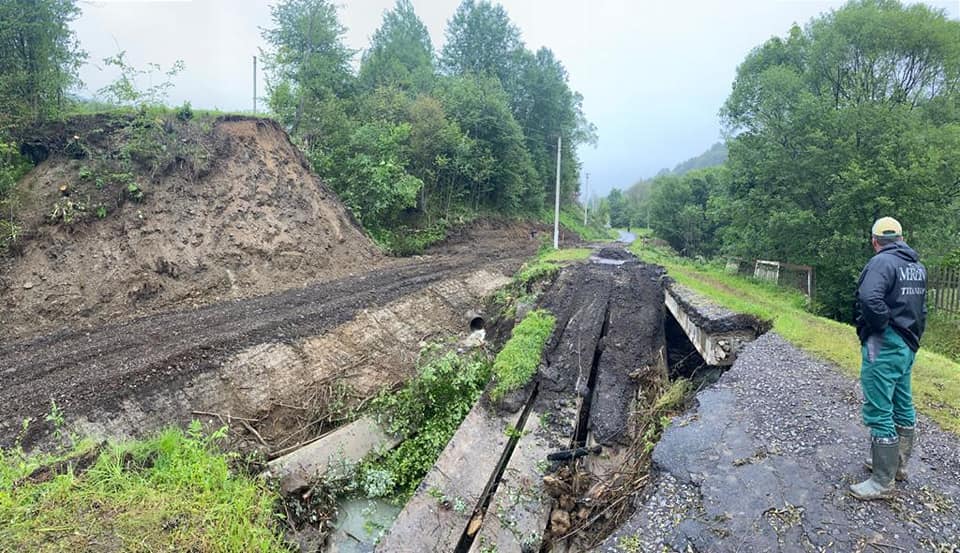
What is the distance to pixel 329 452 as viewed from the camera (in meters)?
5.55

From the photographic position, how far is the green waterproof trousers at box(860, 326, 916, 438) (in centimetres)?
314

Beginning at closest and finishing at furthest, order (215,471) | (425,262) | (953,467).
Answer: (953,467) < (215,471) < (425,262)

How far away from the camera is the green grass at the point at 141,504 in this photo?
3195 millimetres

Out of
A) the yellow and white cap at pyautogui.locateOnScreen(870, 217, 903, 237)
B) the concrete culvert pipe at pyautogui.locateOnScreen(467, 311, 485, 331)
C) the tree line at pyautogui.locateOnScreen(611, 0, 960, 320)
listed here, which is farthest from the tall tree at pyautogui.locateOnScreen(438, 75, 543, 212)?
the yellow and white cap at pyautogui.locateOnScreen(870, 217, 903, 237)

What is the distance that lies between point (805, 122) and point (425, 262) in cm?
1235

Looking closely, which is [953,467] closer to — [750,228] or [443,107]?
[750,228]

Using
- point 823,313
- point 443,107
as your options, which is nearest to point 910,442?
point 823,313

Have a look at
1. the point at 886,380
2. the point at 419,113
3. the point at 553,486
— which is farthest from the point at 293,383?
the point at 419,113

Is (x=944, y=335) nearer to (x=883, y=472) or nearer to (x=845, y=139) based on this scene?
(x=845, y=139)

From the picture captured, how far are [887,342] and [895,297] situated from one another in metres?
0.31

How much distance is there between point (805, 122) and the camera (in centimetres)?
1386

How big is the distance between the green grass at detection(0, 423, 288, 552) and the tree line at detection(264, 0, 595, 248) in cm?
1392

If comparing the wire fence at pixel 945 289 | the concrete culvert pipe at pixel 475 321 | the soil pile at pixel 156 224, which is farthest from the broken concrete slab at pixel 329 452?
the wire fence at pixel 945 289

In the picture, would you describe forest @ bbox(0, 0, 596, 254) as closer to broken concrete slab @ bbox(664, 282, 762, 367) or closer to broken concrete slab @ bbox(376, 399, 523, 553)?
broken concrete slab @ bbox(376, 399, 523, 553)
